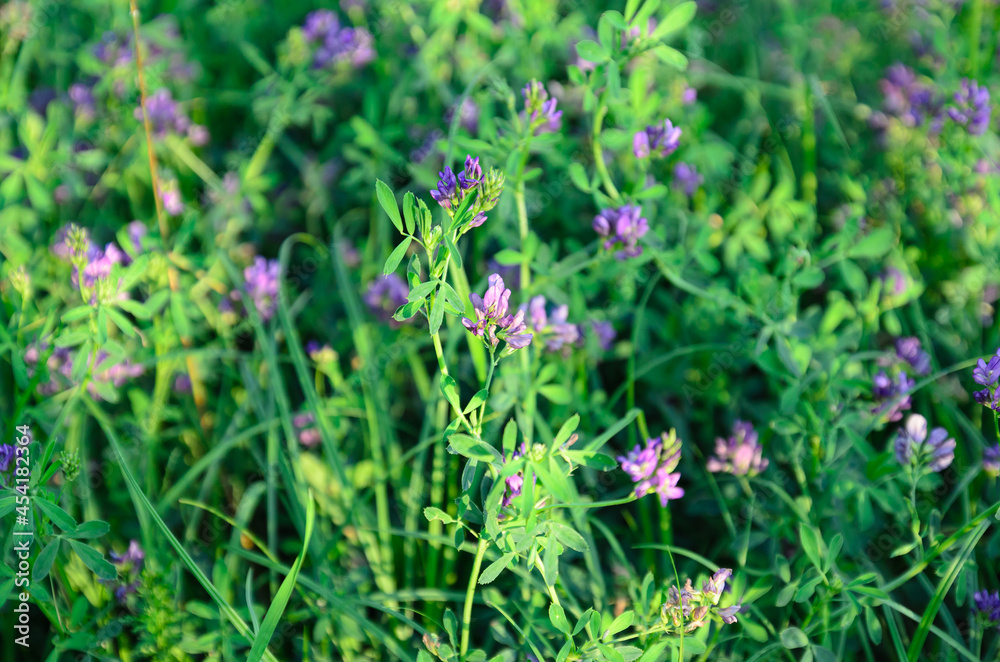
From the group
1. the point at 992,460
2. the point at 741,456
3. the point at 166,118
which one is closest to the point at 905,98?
the point at 992,460

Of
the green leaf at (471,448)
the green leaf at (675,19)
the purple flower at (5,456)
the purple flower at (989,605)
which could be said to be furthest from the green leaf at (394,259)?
the purple flower at (989,605)

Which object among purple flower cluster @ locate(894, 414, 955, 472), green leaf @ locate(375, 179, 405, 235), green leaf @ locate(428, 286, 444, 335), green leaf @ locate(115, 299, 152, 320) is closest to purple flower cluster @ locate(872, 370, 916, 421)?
purple flower cluster @ locate(894, 414, 955, 472)

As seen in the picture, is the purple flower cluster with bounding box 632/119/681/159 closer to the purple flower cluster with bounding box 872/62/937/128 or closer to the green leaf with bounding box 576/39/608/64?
the green leaf with bounding box 576/39/608/64

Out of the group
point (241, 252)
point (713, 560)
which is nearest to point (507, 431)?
point (713, 560)

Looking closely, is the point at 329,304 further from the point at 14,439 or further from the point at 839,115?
the point at 839,115

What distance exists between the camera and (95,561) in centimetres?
186

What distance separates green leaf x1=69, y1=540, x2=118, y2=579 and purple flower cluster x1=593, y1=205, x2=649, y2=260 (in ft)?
5.17

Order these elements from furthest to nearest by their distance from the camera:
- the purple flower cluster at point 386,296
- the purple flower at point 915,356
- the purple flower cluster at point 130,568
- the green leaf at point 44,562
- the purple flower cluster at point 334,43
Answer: the purple flower cluster at point 334,43, the purple flower cluster at point 386,296, the purple flower at point 915,356, the purple flower cluster at point 130,568, the green leaf at point 44,562

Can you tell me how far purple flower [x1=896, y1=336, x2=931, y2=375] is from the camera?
2539 millimetres

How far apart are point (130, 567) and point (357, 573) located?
67cm

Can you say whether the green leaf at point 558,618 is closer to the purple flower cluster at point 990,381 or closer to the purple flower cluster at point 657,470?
the purple flower cluster at point 657,470

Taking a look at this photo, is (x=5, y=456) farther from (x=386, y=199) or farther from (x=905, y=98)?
(x=905, y=98)

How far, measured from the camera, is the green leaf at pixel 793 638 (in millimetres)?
A: 1883

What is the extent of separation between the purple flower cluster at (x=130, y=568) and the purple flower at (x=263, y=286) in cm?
90
